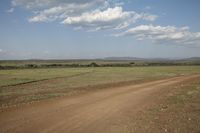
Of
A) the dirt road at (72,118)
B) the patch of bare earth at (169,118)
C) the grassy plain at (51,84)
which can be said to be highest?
the dirt road at (72,118)

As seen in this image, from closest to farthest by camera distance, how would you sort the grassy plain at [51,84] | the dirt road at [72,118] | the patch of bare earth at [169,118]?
the dirt road at [72,118], the patch of bare earth at [169,118], the grassy plain at [51,84]

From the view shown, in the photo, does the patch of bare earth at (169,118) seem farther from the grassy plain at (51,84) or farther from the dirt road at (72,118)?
the grassy plain at (51,84)

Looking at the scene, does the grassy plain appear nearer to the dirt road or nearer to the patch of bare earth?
the dirt road

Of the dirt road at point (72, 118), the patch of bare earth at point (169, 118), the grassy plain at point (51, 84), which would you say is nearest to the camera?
the dirt road at point (72, 118)

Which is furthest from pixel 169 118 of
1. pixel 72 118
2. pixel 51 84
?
pixel 51 84

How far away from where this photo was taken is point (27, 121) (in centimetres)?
1047

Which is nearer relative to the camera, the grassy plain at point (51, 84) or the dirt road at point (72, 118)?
the dirt road at point (72, 118)

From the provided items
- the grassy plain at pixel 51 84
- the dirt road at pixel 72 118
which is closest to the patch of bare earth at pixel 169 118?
the dirt road at pixel 72 118

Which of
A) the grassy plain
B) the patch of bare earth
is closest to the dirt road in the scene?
the patch of bare earth

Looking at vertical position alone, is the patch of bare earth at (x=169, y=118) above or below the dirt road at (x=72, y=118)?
below

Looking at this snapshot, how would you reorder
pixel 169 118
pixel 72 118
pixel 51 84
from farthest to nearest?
pixel 51 84 → pixel 169 118 → pixel 72 118

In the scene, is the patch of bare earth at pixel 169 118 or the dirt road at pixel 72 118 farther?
the patch of bare earth at pixel 169 118

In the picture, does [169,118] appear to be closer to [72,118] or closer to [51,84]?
[72,118]

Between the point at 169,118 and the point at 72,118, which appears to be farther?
the point at 169,118
